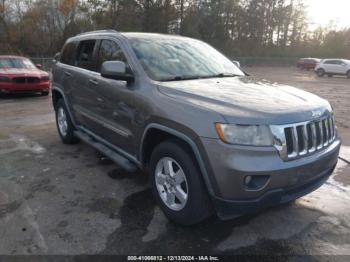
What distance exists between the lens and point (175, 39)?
4.54m

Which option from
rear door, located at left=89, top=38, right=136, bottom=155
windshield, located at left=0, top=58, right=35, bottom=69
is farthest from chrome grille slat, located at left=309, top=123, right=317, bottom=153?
windshield, located at left=0, top=58, right=35, bottom=69

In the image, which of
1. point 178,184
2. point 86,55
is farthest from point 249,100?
point 86,55

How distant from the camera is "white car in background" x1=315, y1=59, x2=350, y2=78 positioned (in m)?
28.8

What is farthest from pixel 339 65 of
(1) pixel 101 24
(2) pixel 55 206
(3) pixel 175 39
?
(2) pixel 55 206

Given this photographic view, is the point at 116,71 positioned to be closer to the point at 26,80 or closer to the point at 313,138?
the point at 313,138

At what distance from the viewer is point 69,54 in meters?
5.80

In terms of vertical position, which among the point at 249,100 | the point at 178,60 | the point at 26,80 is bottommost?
the point at 26,80

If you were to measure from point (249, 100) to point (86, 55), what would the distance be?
10.0ft

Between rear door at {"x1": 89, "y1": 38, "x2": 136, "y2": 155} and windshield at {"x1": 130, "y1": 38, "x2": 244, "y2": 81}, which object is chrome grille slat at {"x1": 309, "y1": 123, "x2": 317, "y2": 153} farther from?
rear door at {"x1": 89, "y1": 38, "x2": 136, "y2": 155}

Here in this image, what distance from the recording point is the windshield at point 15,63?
12384 mm

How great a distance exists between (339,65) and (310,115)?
97.9 ft

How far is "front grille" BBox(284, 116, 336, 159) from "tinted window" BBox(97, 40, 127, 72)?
2109 millimetres

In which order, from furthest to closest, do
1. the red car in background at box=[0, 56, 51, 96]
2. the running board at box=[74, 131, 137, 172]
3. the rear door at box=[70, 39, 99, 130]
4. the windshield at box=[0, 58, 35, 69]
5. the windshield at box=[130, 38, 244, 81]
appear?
the windshield at box=[0, 58, 35, 69] → the red car in background at box=[0, 56, 51, 96] → the rear door at box=[70, 39, 99, 130] → the running board at box=[74, 131, 137, 172] → the windshield at box=[130, 38, 244, 81]

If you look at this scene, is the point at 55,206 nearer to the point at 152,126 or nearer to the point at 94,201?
the point at 94,201
